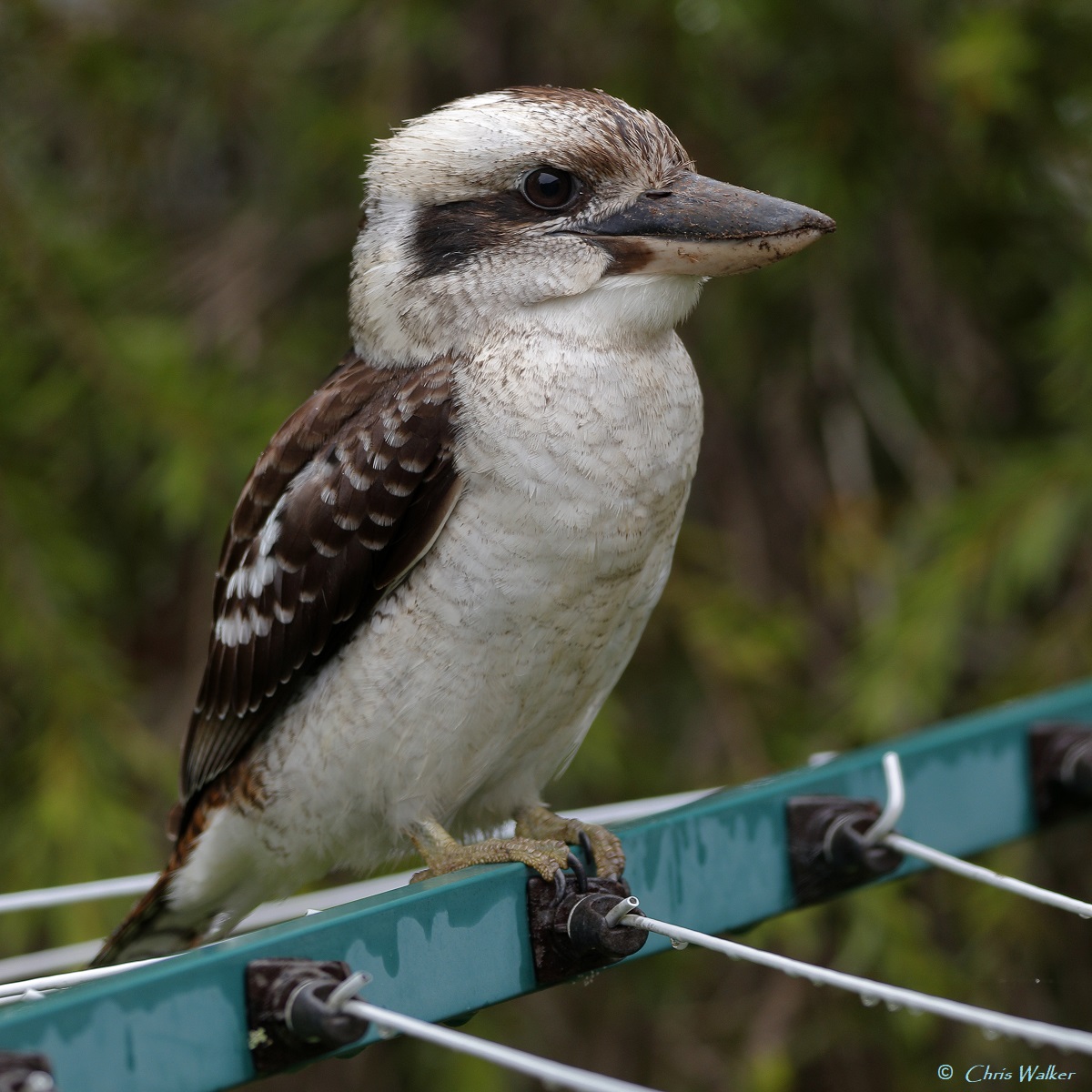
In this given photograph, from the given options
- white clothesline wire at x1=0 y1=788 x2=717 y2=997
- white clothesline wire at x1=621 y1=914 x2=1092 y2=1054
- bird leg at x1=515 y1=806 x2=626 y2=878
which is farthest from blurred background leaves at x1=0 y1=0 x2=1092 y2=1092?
white clothesline wire at x1=621 y1=914 x2=1092 y2=1054

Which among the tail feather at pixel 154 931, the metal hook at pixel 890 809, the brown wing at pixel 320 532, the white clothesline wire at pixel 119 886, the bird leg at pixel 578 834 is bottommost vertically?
the tail feather at pixel 154 931

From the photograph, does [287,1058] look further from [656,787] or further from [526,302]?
[656,787]

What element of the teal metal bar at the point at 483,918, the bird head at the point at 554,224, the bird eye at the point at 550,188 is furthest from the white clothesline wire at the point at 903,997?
the bird eye at the point at 550,188

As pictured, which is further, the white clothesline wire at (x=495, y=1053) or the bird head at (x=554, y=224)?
the bird head at (x=554, y=224)

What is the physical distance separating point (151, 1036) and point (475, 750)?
0.74 meters

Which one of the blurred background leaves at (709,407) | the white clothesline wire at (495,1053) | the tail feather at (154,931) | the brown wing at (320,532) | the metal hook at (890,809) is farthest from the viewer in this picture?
the blurred background leaves at (709,407)

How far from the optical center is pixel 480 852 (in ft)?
5.63

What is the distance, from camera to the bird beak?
1630 millimetres

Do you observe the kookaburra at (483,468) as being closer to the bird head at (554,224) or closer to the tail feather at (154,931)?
the bird head at (554,224)

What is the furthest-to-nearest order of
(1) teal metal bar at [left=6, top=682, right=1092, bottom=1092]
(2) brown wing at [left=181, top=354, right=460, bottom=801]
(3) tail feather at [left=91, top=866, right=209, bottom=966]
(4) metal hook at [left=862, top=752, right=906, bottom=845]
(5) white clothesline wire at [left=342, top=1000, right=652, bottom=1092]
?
1. (3) tail feather at [left=91, top=866, right=209, bottom=966]
2. (2) brown wing at [left=181, top=354, right=460, bottom=801]
3. (4) metal hook at [left=862, top=752, right=906, bottom=845]
4. (1) teal metal bar at [left=6, top=682, right=1092, bottom=1092]
5. (5) white clothesline wire at [left=342, top=1000, right=652, bottom=1092]

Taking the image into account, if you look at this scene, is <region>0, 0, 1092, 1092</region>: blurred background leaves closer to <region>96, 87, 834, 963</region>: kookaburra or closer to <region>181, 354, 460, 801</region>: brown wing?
<region>181, 354, 460, 801</region>: brown wing

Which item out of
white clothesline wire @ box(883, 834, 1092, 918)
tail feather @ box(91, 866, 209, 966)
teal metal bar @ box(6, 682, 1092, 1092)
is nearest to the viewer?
teal metal bar @ box(6, 682, 1092, 1092)

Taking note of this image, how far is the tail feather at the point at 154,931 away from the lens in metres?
2.01

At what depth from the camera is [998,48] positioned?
2.31 metres
